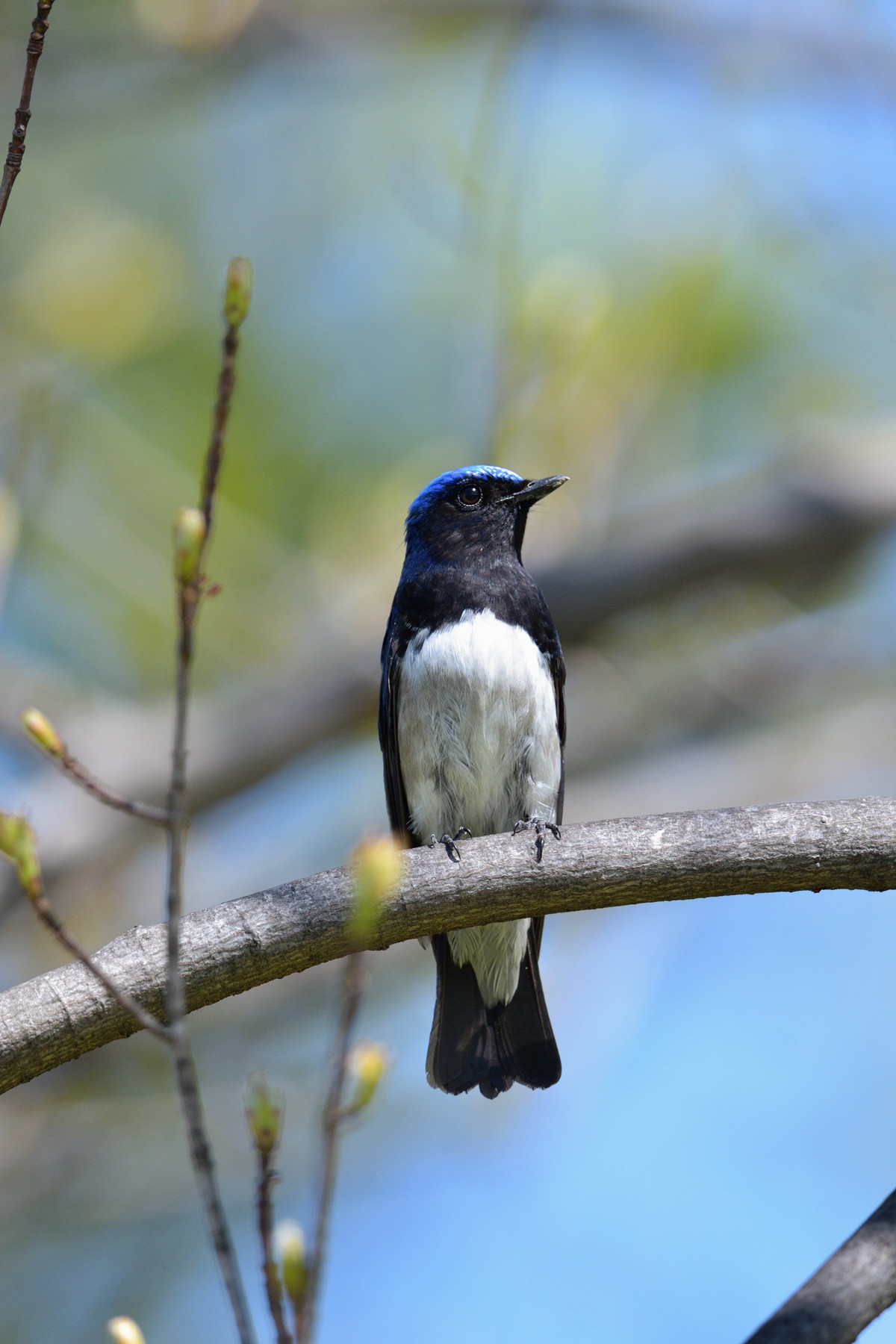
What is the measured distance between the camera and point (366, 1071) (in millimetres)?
1998

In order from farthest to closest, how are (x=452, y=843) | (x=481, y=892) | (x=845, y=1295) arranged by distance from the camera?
1. (x=452, y=843)
2. (x=481, y=892)
3. (x=845, y=1295)

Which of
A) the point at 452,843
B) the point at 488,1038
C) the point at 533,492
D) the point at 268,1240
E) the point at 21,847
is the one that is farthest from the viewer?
the point at 533,492

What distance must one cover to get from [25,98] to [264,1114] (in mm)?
1867

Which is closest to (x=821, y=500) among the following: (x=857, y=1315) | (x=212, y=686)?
(x=212, y=686)

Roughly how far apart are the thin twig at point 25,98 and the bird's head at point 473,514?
298 cm

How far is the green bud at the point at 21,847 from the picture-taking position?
2013 mm

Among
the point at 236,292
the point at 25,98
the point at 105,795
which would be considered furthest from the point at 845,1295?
the point at 25,98

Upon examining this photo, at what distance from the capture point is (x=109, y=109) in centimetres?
792

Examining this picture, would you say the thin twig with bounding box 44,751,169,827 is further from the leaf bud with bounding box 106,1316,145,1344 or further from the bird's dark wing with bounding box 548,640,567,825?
the bird's dark wing with bounding box 548,640,567,825

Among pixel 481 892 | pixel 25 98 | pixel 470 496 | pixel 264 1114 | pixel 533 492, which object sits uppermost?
pixel 470 496

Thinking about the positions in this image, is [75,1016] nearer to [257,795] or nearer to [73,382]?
[257,795]

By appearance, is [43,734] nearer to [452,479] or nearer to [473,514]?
[473,514]

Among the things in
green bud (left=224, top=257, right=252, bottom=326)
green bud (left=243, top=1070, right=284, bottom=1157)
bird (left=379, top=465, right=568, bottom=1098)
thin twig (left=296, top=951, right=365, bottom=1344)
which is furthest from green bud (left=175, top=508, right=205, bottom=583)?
bird (left=379, top=465, right=568, bottom=1098)

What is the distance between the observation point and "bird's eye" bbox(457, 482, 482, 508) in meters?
5.62
